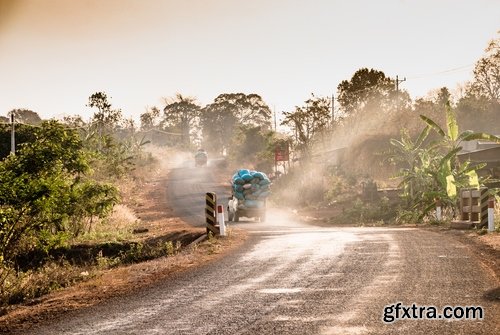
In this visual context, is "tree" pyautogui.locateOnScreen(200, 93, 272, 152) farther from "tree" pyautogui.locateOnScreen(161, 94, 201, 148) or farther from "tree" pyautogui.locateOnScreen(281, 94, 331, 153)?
"tree" pyautogui.locateOnScreen(281, 94, 331, 153)

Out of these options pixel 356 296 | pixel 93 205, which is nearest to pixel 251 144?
pixel 93 205

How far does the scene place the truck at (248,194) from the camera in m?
27.3

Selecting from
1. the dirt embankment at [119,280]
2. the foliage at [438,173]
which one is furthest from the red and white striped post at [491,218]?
the dirt embankment at [119,280]

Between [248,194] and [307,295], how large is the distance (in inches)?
769

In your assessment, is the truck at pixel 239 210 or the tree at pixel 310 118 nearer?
the truck at pixel 239 210

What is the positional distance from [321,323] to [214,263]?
18.0ft

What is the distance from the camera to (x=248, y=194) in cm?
2764

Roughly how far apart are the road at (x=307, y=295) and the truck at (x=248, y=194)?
1387cm

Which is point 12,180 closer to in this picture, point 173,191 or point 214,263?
point 214,263

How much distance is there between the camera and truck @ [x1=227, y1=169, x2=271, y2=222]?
89.7ft

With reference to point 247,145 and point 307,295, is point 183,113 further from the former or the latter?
point 307,295

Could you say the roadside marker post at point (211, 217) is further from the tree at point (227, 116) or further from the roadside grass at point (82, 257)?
the tree at point (227, 116)

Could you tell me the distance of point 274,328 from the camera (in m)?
6.43

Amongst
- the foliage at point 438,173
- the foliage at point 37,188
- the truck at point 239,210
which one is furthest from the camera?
the truck at point 239,210
